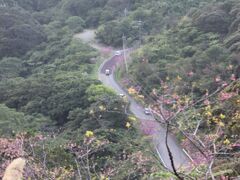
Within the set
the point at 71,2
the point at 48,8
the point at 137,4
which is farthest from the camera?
the point at 48,8

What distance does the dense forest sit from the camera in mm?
8680

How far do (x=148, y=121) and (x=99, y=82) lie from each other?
8.51 m

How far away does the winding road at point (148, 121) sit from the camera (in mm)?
13470

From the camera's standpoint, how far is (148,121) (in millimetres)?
16641

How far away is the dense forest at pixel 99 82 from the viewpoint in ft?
28.5

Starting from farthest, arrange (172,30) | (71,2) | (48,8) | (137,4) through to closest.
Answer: (48,8)
(71,2)
(137,4)
(172,30)

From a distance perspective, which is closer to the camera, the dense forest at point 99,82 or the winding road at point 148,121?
the dense forest at point 99,82

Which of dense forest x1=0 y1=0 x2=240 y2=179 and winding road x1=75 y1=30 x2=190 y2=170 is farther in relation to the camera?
winding road x1=75 y1=30 x2=190 y2=170

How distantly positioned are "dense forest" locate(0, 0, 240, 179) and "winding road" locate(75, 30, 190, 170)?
555 millimetres

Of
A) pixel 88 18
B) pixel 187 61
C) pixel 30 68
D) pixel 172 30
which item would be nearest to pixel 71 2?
pixel 88 18

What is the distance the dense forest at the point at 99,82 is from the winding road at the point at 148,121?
56 cm

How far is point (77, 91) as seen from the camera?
23281mm

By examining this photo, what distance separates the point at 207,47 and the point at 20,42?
15873 millimetres

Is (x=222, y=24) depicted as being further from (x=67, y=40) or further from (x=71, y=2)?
(x=71, y=2)
